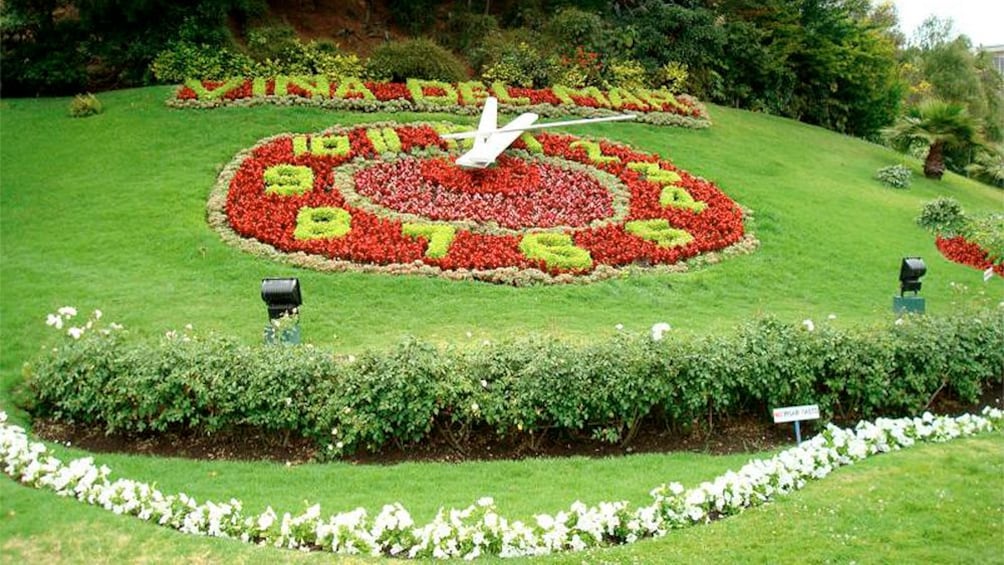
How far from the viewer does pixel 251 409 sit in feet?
20.9

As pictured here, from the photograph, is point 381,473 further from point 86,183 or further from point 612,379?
point 86,183

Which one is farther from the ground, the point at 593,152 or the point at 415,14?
the point at 415,14

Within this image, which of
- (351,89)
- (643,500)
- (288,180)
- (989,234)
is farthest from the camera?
(351,89)

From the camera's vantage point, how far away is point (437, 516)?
520 centimetres

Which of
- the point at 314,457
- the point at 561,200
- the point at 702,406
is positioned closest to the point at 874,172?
the point at 561,200

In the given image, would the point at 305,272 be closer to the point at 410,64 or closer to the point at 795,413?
the point at 795,413

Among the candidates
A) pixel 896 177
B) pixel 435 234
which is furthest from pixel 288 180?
pixel 896 177

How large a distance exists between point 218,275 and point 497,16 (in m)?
13.1

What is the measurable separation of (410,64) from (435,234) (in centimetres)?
684

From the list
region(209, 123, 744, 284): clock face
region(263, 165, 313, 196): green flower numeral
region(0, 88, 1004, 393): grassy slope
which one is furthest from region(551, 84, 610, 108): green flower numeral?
region(263, 165, 313, 196): green flower numeral

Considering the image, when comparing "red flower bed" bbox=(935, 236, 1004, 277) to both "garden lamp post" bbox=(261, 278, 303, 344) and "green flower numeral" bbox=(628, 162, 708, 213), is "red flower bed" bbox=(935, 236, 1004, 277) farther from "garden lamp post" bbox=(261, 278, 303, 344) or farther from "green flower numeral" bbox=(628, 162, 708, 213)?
"garden lamp post" bbox=(261, 278, 303, 344)

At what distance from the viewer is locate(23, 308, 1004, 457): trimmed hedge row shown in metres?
6.37

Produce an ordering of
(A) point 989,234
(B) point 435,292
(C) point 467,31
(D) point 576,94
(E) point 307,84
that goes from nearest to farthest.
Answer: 1. (B) point 435,292
2. (A) point 989,234
3. (E) point 307,84
4. (D) point 576,94
5. (C) point 467,31

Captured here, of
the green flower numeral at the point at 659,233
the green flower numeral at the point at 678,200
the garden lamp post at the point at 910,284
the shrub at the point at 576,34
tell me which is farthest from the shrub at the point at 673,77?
the garden lamp post at the point at 910,284
